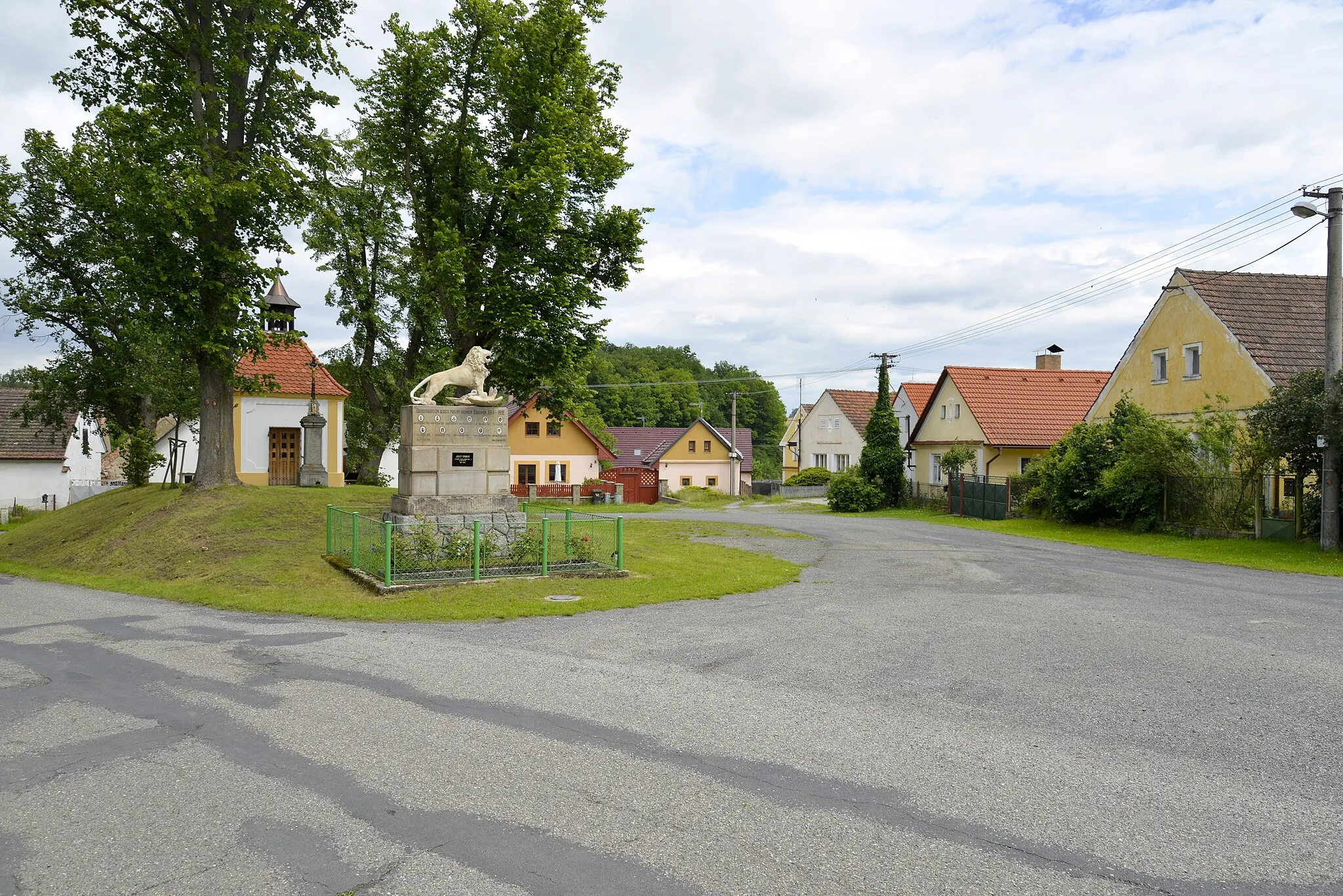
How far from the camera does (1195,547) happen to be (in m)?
20.6

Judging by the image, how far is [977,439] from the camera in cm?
3928

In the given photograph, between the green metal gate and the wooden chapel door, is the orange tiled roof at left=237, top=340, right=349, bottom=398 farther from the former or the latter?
the green metal gate

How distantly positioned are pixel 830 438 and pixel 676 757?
6020 centimetres

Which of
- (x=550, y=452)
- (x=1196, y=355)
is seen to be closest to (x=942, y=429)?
(x=1196, y=355)

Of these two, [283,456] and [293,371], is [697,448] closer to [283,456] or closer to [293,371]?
[293,371]

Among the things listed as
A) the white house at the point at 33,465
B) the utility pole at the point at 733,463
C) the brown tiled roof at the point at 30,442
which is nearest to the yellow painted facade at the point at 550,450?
the utility pole at the point at 733,463

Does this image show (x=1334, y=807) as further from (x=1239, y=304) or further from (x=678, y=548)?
(x=1239, y=304)

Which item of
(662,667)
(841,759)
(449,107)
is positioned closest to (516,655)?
(662,667)

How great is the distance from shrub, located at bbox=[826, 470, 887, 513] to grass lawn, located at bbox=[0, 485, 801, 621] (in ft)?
48.0

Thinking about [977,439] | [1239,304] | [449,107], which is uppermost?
[449,107]

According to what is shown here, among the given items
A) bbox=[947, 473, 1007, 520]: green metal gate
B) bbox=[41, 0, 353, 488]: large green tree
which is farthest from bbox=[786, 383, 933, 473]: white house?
bbox=[41, 0, 353, 488]: large green tree

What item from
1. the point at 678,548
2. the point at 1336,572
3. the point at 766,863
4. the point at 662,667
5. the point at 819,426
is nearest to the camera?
the point at 766,863

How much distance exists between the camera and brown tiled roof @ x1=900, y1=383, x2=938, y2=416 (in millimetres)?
49625

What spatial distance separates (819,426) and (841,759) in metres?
61.8
